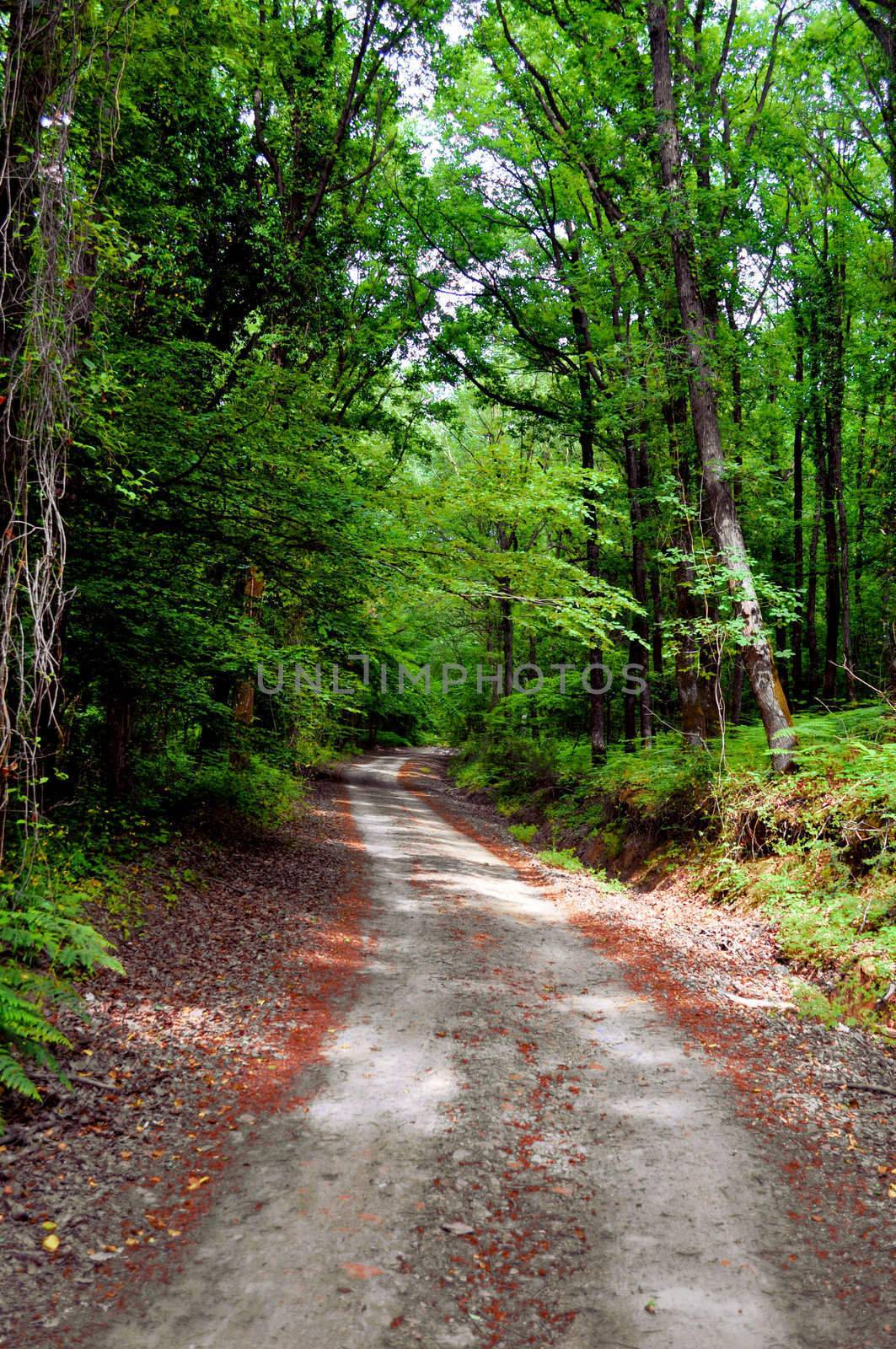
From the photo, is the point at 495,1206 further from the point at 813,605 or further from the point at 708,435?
the point at 813,605

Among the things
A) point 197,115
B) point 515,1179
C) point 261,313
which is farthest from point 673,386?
point 515,1179

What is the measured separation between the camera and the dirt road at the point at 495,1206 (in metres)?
2.86

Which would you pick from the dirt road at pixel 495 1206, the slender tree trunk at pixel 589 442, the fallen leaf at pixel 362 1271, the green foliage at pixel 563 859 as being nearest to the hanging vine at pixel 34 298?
the dirt road at pixel 495 1206

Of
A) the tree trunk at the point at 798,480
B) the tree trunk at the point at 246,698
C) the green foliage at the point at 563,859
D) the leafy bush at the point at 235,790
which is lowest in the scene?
the green foliage at the point at 563,859

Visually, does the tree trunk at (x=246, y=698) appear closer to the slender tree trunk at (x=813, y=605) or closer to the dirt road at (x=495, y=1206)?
the dirt road at (x=495, y=1206)

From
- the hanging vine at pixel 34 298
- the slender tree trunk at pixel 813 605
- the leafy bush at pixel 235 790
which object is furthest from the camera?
the slender tree trunk at pixel 813 605

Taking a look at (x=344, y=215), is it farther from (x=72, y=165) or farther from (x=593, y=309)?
(x=72, y=165)

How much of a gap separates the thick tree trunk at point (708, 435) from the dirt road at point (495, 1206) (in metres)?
5.41

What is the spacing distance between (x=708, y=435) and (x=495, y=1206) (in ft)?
33.3

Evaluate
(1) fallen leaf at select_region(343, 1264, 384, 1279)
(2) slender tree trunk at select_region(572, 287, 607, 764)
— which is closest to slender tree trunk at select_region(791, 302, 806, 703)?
(2) slender tree trunk at select_region(572, 287, 607, 764)

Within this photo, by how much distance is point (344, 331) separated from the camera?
13.6 metres

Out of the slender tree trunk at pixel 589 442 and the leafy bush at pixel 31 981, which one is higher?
the slender tree trunk at pixel 589 442

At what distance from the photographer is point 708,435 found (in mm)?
10680

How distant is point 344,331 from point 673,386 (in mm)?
6275
